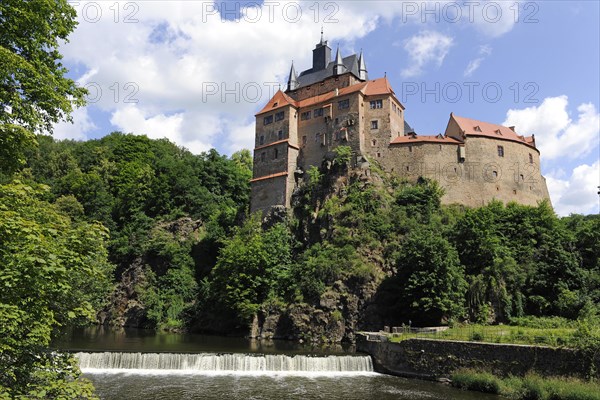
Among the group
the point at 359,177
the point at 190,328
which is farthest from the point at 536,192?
the point at 190,328

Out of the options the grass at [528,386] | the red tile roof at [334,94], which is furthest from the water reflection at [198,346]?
the red tile roof at [334,94]

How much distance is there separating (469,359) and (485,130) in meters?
43.2

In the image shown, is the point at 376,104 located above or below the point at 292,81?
below

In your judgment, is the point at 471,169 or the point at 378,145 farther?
the point at 378,145

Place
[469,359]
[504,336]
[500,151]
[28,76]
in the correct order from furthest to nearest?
[500,151], [504,336], [469,359], [28,76]

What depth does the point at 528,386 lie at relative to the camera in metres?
22.1

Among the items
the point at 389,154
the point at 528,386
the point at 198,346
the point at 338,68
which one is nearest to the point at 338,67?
the point at 338,68

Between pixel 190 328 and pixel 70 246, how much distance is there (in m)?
45.6

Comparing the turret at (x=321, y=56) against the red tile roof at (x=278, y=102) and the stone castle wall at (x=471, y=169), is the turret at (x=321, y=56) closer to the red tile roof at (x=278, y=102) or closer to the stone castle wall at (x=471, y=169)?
the red tile roof at (x=278, y=102)

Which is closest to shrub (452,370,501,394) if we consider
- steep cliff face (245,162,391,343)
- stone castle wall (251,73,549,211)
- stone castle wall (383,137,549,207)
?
steep cliff face (245,162,391,343)

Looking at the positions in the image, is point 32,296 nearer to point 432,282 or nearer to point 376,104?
point 432,282

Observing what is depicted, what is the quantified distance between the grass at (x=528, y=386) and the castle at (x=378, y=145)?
113 feet

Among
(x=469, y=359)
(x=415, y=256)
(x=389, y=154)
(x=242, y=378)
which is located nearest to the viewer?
(x=469, y=359)

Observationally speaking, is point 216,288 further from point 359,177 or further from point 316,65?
point 316,65
